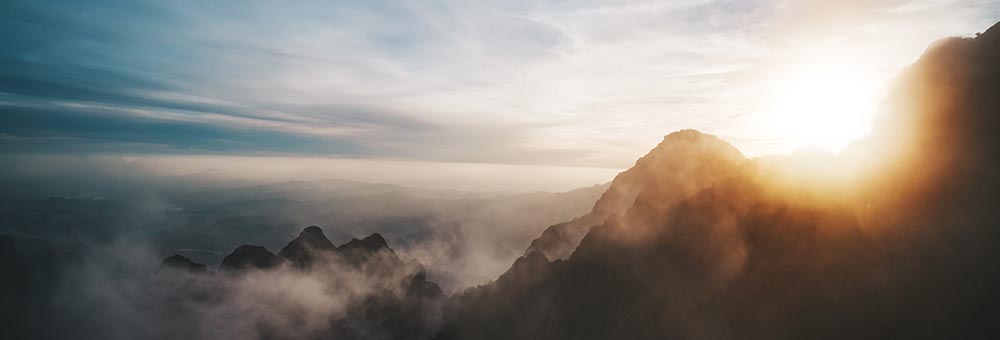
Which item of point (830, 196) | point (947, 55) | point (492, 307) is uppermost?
point (947, 55)

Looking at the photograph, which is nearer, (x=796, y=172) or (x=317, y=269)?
(x=796, y=172)

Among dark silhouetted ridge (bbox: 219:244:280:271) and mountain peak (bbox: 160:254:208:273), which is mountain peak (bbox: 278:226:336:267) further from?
mountain peak (bbox: 160:254:208:273)

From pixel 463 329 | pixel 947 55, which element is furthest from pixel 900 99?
pixel 463 329

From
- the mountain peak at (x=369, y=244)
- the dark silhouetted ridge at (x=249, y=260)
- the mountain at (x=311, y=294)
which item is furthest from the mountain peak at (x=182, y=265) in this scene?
the mountain peak at (x=369, y=244)

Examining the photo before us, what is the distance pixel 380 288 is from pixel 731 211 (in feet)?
277

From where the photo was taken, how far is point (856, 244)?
3139 cm

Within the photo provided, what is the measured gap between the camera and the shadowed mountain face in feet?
88.6

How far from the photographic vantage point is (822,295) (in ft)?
100

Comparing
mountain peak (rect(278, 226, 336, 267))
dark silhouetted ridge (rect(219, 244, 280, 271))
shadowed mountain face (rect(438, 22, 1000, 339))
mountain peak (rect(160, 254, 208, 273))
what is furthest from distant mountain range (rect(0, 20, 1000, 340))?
mountain peak (rect(160, 254, 208, 273))

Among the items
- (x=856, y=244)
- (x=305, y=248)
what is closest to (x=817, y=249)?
(x=856, y=244)

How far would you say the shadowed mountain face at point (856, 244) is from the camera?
88.6 ft

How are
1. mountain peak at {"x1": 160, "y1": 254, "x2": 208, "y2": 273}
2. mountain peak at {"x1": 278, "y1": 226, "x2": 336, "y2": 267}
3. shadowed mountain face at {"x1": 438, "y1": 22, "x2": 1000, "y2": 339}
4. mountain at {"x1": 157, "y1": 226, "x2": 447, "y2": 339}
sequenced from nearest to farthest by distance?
shadowed mountain face at {"x1": 438, "y1": 22, "x2": 1000, "y2": 339}, mountain at {"x1": 157, "y1": 226, "x2": 447, "y2": 339}, mountain peak at {"x1": 160, "y1": 254, "x2": 208, "y2": 273}, mountain peak at {"x1": 278, "y1": 226, "x2": 336, "y2": 267}

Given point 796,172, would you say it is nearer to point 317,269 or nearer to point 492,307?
point 492,307

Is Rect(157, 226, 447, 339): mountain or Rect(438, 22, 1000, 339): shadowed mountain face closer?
Rect(438, 22, 1000, 339): shadowed mountain face
